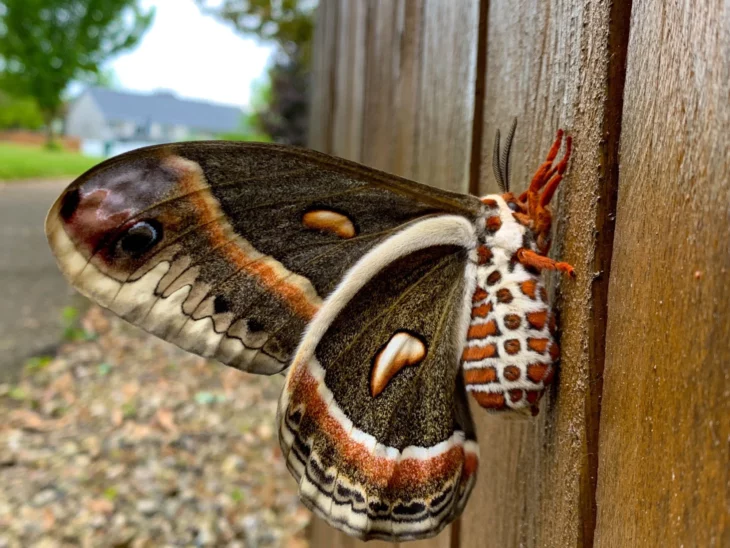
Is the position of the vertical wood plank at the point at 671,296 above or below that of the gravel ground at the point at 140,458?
above

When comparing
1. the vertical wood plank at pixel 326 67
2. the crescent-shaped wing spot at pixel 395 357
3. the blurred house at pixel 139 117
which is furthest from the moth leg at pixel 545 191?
the blurred house at pixel 139 117

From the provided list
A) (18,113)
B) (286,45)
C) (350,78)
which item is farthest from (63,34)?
(350,78)

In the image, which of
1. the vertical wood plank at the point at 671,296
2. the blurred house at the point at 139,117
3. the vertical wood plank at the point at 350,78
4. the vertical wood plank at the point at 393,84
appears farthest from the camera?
the blurred house at the point at 139,117

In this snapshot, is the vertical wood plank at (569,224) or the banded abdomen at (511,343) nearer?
the vertical wood plank at (569,224)

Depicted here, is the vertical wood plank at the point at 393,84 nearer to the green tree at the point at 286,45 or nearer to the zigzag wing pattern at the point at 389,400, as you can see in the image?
the zigzag wing pattern at the point at 389,400

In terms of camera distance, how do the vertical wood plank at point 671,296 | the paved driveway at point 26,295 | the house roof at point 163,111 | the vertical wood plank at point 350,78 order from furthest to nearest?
1. the house roof at point 163,111
2. the paved driveway at point 26,295
3. the vertical wood plank at point 350,78
4. the vertical wood plank at point 671,296

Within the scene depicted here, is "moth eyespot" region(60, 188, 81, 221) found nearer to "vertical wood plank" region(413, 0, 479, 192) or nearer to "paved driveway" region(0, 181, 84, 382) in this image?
"vertical wood plank" region(413, 0, 479, 192)

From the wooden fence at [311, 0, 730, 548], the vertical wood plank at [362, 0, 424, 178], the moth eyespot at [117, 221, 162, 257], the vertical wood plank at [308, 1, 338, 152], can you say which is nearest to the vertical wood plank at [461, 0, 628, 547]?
the wooden fence at [311, 0, 730, 548]

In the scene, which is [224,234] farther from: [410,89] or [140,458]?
[140,458]

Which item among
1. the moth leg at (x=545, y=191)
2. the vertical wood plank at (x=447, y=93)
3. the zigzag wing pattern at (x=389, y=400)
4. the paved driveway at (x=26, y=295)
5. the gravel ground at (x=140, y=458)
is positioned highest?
the vertical wood plank at (x=447, y=93)
